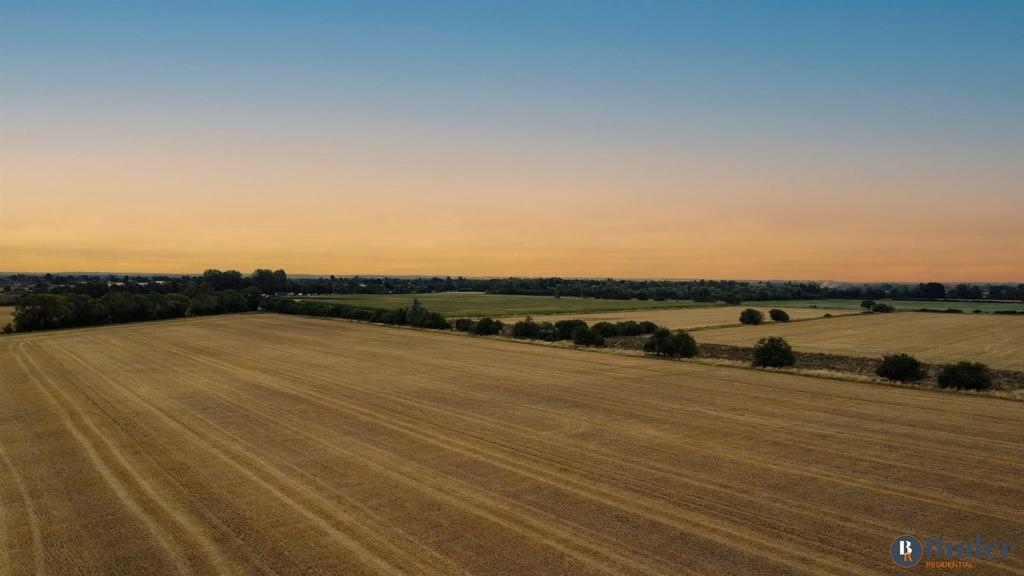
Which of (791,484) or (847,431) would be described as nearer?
(791,484)

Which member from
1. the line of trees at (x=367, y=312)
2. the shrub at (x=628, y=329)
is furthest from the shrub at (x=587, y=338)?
the line of trees at (x=367, y=312)

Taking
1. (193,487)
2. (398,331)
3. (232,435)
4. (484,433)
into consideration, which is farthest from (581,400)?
(398,331)

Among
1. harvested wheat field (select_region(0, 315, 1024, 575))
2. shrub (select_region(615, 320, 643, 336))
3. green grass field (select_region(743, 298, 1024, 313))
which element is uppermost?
green grass field (select_region(743, 298, 1024, 313))

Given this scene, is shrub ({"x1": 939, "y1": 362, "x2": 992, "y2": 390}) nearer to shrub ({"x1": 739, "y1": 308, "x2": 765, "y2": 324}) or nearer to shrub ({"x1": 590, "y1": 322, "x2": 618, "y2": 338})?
shrub ({"x1": 590, "y1": 322, "x2": 618, "y2": 338})

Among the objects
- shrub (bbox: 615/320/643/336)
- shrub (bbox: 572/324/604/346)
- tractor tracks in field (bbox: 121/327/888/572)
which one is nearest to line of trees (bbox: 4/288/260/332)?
shrub (bbox: 572/324/604/346)

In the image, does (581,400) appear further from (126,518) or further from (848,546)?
(126,518)

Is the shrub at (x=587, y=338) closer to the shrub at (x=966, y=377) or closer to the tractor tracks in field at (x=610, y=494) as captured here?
the shrub at (x=966, y=377)
